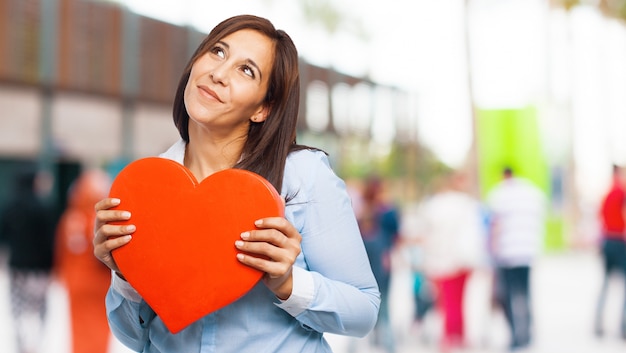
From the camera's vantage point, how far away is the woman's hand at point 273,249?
4.12 ft

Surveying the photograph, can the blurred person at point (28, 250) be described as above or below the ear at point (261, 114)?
below

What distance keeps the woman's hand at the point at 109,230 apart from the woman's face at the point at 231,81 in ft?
0.71

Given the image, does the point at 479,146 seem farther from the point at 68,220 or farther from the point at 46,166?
the point at 68,220

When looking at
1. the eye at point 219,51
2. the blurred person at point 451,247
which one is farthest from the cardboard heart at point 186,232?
the blurred person at point 451,247

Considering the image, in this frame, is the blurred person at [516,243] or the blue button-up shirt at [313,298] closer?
the blue button-up shirt at [313,298]

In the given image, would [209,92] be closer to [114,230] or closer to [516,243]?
[114,230]

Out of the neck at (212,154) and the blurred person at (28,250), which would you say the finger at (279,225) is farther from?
the blurred person at (28,250)

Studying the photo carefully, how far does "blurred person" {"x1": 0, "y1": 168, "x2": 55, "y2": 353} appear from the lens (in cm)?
610

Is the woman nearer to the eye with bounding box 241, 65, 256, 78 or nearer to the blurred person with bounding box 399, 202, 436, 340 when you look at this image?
the eye with bounding box 241, 65, 256, 78

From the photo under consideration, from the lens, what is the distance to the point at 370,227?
6875 millimetres

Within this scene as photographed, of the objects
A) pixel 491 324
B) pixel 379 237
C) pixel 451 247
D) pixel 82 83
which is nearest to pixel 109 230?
pixel 379 237

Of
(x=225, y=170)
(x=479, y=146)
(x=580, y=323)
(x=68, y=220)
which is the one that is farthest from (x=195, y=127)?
(x=479, y=146)

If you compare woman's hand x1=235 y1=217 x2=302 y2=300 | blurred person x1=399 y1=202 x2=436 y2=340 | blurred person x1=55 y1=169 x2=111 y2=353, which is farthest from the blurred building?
woman's hand x1=235 y1=217 x2=302 y2=300

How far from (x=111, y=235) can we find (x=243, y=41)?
428 millimetres
